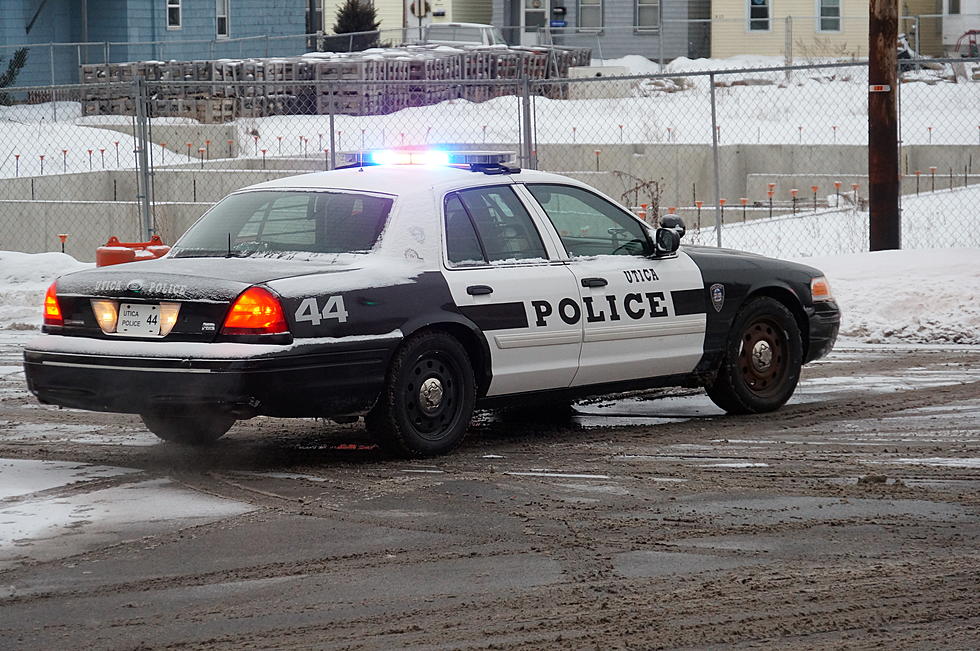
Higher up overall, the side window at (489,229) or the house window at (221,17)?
the house window at (221,17)

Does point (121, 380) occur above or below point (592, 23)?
below

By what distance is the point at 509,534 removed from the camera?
662 cm

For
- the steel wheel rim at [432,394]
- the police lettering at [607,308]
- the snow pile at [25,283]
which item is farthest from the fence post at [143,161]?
the steel wheel rim at [432,394]

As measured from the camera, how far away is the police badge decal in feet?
31.1

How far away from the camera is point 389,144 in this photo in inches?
1309

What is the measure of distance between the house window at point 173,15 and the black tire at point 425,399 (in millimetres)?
36666

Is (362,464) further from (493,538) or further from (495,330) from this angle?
(493,538)

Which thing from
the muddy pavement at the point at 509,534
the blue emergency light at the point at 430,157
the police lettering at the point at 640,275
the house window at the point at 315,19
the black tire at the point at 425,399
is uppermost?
the house window at the point at 315,19

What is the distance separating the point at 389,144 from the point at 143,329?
25.7 meters

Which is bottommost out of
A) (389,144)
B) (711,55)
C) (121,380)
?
(121,380)

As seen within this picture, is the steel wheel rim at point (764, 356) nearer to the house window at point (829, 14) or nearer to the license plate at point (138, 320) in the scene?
the license plate at point (138, 320)

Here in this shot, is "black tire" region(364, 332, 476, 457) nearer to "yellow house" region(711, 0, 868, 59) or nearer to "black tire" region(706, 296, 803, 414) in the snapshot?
"black tire" region(706, 296, 803, 414)

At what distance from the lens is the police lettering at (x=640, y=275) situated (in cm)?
910

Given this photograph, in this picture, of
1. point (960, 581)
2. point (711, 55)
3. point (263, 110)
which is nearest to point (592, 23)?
point (711, 55)
